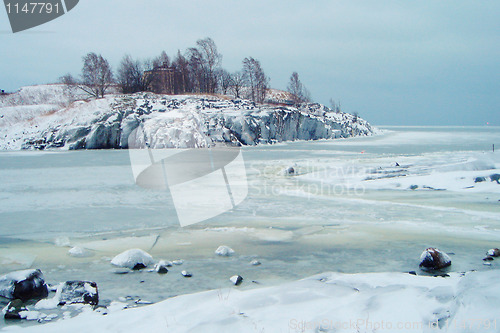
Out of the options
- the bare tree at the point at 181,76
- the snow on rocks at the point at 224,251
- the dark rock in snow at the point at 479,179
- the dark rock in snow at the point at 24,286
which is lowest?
the dark rock in snow at the point at 479,179

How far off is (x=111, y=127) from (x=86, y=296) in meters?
32.3

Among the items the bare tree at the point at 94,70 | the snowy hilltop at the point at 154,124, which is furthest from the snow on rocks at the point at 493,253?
the bare tree at the point at 94,70

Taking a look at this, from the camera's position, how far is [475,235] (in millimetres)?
6402

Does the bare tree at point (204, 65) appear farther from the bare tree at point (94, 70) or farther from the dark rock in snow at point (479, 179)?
the dark rock in snow at point (479, 179)

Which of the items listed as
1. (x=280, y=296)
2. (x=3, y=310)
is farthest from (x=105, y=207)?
(x=280, y=296)

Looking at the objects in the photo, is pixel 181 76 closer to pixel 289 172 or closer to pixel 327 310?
pixel 289 172

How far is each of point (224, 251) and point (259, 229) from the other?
160cm

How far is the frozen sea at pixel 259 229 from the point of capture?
4.89m

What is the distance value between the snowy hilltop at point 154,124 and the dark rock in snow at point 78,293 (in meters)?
28.6

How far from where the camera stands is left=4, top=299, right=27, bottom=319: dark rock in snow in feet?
12.0

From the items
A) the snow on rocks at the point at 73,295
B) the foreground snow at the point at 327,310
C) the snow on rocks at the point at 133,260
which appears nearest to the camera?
the foreground snow at the point at 327,310

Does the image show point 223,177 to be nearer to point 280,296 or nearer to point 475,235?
point 475,235

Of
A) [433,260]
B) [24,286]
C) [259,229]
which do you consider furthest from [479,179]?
[24,286]

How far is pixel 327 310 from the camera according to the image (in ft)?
11.9
